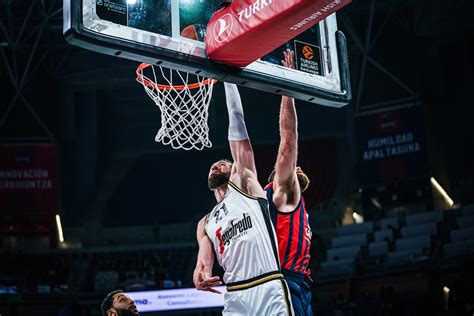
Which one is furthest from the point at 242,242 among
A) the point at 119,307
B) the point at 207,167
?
the point at 207,167

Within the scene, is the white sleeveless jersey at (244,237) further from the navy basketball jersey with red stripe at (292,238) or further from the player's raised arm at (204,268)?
the navy basketball jersey with red stripe at (292,238)

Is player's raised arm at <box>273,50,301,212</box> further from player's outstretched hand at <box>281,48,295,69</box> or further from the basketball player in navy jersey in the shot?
player's outstretched hand at <box>281,48,295,69</box>

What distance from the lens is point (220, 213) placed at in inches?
206

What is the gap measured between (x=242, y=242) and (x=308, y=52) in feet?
6.86

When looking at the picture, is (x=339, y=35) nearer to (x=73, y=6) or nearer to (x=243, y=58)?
(x=243, y=58)

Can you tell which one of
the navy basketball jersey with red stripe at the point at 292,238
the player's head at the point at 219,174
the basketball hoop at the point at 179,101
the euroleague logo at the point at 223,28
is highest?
the euroleague logo at the point at 223,28

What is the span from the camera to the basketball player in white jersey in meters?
4.86

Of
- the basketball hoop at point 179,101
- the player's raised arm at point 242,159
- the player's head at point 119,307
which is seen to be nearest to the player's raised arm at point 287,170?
the player's raised arm at point 242,159

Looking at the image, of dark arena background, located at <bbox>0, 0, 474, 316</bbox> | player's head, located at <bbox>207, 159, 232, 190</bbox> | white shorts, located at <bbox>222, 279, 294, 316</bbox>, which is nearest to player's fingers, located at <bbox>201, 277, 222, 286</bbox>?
white shorts, located at <bbox>222, 279, 294, 316</bbox>

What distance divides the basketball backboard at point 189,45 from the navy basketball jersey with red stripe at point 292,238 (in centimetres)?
110

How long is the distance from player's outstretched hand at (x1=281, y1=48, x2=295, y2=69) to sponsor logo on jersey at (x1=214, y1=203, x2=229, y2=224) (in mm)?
1542

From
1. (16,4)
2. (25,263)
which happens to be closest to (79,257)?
(25,263)

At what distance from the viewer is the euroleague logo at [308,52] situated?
6.18 meters

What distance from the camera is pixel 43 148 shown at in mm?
24703
